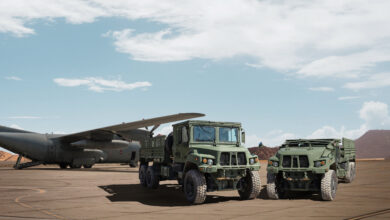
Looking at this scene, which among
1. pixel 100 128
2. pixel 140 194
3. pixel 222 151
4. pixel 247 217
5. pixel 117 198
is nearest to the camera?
pixel 247 217

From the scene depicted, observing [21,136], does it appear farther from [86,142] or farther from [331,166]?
[331,166]

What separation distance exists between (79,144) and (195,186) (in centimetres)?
2637

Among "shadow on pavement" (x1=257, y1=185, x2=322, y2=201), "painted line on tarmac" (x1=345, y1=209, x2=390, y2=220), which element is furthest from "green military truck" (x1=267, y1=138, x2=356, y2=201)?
"painted line on tarmac" (x1=345, y1=209, x2=390, y2=220)

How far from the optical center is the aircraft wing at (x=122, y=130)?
32284mm

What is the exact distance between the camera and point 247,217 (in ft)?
31.2

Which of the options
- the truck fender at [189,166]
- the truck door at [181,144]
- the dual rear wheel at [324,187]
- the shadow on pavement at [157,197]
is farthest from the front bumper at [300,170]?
the truck door at [181,144]

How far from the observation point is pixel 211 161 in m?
12.5

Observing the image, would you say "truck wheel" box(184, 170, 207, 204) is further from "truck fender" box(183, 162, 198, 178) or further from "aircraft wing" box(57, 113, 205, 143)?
"aircraft wing" box(57, 113, 205, 143)

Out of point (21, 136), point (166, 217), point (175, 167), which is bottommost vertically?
point (166, 217)

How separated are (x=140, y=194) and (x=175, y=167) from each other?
79.5 inches

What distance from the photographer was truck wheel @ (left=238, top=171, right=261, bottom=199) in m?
13.3

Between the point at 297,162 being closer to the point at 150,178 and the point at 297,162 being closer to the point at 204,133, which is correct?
the point at 204,133

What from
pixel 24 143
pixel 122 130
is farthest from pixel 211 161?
pixel 24 143

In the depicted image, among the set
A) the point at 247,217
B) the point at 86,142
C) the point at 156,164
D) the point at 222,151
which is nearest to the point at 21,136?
the point at 86,142
